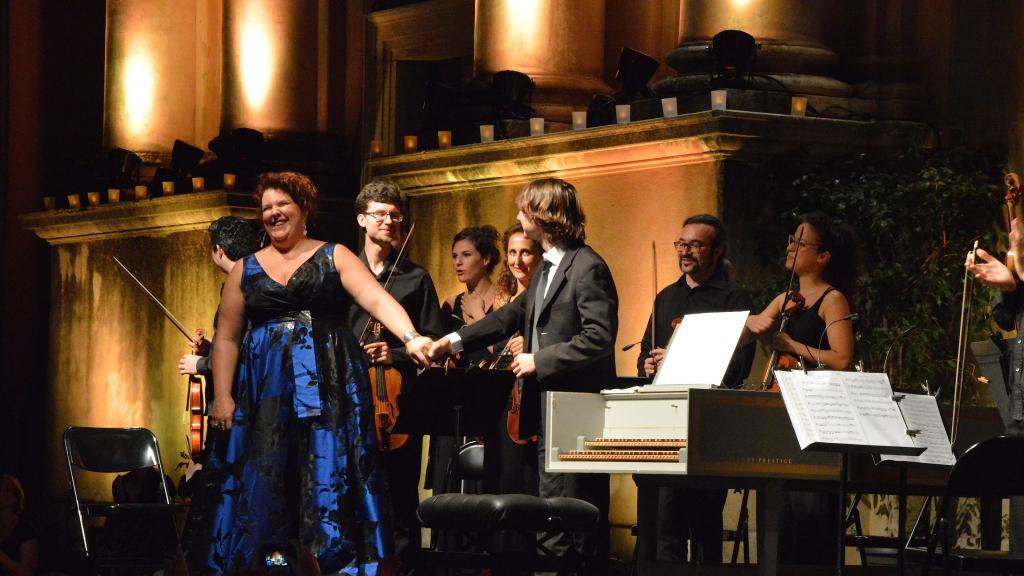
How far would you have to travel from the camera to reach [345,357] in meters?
7.12

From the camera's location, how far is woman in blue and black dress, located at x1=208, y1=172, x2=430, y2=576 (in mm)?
6941

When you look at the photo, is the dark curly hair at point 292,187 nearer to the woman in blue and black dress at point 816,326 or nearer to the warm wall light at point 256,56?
the woman in blue and black dress at point 816,326

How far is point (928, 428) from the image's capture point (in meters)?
6.45

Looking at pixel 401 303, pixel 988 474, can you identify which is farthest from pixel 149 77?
pixel 988 474

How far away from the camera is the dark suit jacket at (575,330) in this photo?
723 cm

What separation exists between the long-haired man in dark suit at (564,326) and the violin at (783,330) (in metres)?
0.68

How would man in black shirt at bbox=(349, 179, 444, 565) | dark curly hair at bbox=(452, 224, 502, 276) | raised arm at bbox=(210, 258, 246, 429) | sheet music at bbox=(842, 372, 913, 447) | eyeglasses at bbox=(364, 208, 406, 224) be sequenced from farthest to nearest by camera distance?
dark curly hair at bbox=(452, 224, 502, 276)
eyeglasses at bbox=(364, 208, 406, 224)
man in black shirt at bbox=(349, 179, 444, 565)
raised arm at bbox=(210, 258, 246, 429)
sheet music at bbox=(842, 372, 913, 447)

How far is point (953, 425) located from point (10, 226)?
1263 centimetres

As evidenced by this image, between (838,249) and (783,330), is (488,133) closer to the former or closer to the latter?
(838,249)

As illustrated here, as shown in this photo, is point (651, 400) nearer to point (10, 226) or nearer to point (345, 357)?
point (345, 357)

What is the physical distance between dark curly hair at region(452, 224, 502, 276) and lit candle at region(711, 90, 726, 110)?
1.36 meters

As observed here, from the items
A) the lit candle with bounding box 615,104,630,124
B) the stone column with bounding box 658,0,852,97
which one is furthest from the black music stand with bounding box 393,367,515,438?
the stone column with bounding box 658,0,852,97

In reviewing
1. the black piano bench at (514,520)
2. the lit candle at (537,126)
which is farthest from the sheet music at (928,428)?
the lit candle at (537,126)

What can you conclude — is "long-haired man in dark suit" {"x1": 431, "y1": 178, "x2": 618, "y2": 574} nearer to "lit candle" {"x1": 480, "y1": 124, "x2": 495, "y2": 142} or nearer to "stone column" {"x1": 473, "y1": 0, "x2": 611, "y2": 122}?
"lit candle" {"x1": 480, "y1": 124, "x2": 495, "y2": 142}
